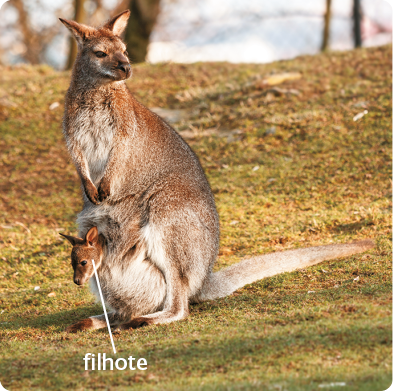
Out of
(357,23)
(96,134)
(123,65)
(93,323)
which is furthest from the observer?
(357,23)

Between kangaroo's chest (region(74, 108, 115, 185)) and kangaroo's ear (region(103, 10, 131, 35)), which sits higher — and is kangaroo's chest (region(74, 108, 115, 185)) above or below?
below

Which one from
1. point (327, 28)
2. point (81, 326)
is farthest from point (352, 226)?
point (327, 28)

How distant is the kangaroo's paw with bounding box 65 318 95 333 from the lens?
439 centimetres

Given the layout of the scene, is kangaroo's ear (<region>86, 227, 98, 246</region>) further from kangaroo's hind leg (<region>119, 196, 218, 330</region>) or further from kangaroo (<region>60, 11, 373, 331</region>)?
kangaroo's hind leg (<region>119, 196, 218, 330</region>)

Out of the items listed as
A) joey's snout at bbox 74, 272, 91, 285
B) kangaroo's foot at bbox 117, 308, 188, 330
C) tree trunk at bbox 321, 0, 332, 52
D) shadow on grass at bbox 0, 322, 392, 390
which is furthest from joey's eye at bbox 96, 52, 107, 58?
tree trunk at bbox 321, 0, 332, 52

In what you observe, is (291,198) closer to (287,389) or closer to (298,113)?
(298,113)

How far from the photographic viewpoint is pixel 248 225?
697cm

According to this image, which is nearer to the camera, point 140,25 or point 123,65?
point 123,65

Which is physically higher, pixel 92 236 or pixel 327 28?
pixel 327 28

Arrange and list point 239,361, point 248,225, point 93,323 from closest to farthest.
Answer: point 239,361
point 93,323
point 248,225

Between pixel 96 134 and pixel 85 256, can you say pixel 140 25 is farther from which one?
pixel 85 256

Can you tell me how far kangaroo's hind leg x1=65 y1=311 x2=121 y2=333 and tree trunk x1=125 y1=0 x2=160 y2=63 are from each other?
11.4 metres

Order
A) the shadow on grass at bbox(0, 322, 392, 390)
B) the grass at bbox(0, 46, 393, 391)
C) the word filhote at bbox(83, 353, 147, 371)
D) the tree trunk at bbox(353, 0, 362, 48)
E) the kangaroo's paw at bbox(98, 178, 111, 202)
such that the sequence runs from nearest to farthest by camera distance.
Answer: the shadow on grass at bbox(0, 322, 392, 390)
the grass at bbox(0, 46, 393, 391)
the word filhote at bbox(83, 353, 147, 371)
the kangaroo's paw at bbox(98, 178, 111, 202)
the tree trunk at bbox(353, 0, 362, 48)

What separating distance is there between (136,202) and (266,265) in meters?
1.40
